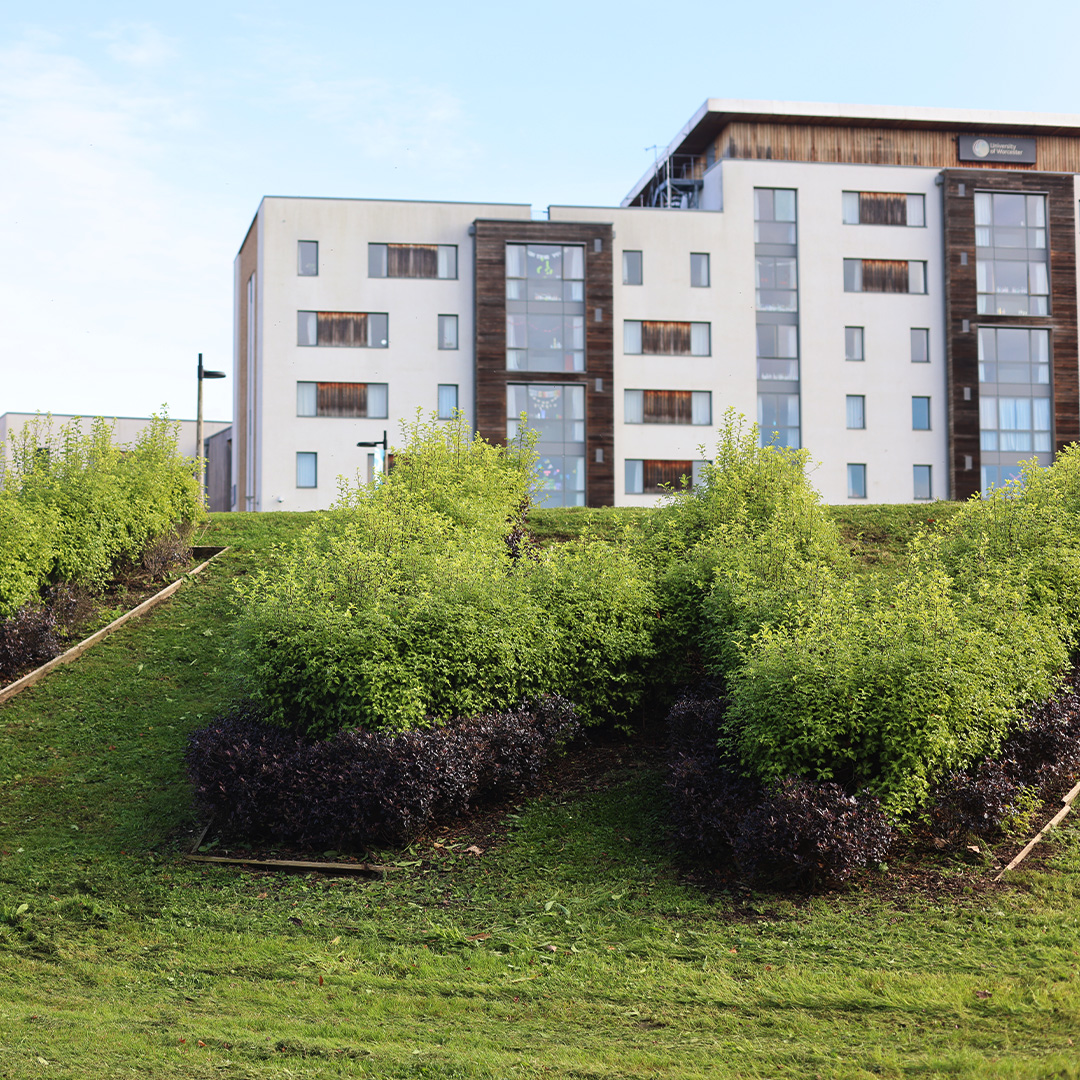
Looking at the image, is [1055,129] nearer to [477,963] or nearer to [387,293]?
[387,293]

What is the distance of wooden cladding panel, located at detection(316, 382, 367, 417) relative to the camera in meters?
41.3

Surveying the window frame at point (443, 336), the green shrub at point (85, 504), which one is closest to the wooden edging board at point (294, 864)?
the green shrub at point (85, 504)

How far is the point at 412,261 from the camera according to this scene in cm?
4162

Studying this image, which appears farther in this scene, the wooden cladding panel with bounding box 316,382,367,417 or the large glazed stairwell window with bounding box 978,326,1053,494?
the large glazed stairwell window with bounding box 978,326,1053,494

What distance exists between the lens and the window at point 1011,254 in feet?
140

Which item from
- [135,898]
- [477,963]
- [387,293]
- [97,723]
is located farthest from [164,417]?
[387,293]

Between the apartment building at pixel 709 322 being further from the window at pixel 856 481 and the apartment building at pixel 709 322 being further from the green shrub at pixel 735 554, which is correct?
the green shrub at pixel 735 554

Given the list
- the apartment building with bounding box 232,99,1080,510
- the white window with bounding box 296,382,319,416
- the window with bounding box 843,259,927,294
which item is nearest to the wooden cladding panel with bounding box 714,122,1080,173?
the apartment building with bounding box 232,99,1080,510

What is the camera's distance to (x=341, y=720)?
10.8m

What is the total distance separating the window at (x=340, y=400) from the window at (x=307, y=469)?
160cm

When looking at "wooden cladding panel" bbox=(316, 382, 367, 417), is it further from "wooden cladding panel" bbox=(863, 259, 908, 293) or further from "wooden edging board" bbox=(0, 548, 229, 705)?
"wooden edging board" bbox=(0, 548, 229, 705)

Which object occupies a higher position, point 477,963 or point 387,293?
point 387,293

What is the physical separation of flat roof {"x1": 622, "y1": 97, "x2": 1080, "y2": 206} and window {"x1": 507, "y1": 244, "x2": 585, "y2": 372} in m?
8.18

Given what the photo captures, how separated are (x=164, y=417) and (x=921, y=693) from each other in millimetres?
14946
